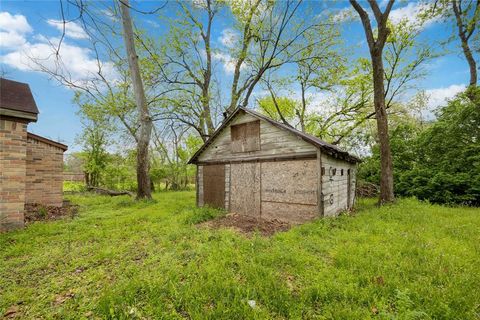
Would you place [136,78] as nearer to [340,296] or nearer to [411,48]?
[340,296]

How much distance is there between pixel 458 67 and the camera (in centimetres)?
1437

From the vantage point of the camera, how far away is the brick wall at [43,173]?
10148 millimetres

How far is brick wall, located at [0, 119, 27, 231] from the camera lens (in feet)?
21.2

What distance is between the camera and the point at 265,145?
8.95 m

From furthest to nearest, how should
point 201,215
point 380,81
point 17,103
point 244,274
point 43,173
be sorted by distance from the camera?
point 380,81, point 43,173, point 201,215, point 17,103, point 244,274

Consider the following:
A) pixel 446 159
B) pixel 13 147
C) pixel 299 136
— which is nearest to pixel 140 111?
pixel 13 147

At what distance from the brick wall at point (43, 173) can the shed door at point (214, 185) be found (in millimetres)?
7670

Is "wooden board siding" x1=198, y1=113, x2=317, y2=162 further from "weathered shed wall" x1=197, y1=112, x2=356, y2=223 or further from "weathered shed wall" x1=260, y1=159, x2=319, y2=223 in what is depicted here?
"weathered shed wall" x1=260, y1=159, x2=319, y2=223

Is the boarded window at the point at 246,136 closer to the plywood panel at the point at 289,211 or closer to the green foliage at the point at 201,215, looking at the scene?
the plywood panel at the point at 289,211

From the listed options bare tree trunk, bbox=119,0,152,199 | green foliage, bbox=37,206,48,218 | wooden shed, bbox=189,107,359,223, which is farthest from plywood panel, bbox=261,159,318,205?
green foliage, bbox=37,206,48,218

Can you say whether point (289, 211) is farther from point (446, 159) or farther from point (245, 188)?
point (446, 159)

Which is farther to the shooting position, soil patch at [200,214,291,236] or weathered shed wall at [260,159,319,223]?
weathered shed wall at [260,159,319,223]

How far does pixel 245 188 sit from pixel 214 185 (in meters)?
2.03

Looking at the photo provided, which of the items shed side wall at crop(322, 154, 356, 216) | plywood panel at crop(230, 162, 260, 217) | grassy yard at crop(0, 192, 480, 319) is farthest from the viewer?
plywood panel at crop(230, 162, 260, 217)
